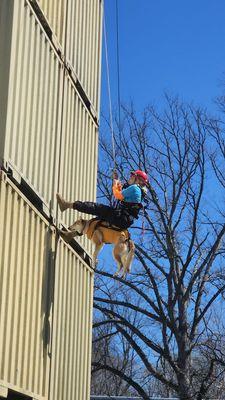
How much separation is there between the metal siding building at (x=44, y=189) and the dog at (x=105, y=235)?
23 centimetres

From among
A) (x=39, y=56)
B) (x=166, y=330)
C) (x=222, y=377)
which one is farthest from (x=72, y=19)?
(x=222, y=377)

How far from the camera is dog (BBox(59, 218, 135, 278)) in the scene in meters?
8.51

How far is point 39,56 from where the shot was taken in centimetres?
814

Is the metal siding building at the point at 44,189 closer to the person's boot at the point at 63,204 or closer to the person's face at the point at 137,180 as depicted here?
the person's boot at the point at 63,204

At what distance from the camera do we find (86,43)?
1057 cm

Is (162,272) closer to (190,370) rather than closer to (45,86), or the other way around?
(190,370)

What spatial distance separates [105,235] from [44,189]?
3.52 ft

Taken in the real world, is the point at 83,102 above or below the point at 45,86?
above

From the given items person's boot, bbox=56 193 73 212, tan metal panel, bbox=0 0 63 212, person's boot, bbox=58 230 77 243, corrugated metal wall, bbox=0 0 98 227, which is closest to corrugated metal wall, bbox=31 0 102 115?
corrugated metal wall, bbox=0 0 98 227

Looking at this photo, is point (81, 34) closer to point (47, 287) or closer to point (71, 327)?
point (47, 287)

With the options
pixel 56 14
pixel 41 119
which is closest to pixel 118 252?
pixel 41 119

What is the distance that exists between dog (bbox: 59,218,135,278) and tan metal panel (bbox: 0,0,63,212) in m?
0.59

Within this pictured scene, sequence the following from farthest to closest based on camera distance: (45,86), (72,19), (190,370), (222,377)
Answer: (222,377), (190,370), (72,19), (45,86)

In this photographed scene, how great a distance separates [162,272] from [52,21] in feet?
59.3
